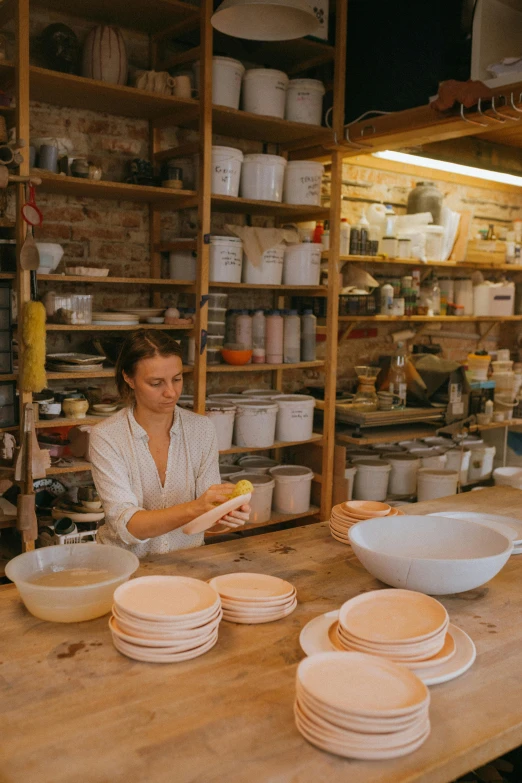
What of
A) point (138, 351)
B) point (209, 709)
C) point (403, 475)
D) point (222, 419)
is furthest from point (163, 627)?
point (403, 475)

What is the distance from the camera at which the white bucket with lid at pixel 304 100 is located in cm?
407

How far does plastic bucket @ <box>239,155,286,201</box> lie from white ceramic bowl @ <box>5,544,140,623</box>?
2.65 metres

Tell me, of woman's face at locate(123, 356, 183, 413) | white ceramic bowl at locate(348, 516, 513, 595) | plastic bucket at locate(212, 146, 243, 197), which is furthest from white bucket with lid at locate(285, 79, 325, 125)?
white ceramic bowl at locate(348, 516, 513, 595)

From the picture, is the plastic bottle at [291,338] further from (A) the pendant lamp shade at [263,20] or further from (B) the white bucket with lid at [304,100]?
(A) the pendant lamp shade at [263,20]

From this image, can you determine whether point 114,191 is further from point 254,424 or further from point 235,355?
point 254,424

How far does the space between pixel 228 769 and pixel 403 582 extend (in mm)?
744

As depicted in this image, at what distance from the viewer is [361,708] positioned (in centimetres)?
115

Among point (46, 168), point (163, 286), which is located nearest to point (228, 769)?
point (46, 168)

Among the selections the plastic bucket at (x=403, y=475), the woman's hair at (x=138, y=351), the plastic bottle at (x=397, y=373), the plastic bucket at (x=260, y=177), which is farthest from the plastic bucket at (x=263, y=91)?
the plastic bucket at (x=403, y=475)

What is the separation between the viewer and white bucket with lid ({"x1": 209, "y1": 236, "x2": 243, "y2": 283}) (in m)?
3.88

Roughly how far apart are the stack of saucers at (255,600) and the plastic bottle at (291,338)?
2.62 metres

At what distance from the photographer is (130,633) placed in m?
1.45

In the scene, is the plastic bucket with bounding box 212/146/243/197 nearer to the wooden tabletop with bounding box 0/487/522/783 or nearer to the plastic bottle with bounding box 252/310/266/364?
the plastic bottle with bounding box 252/310/266/364

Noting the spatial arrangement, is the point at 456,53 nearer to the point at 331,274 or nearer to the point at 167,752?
the point at 331,274
